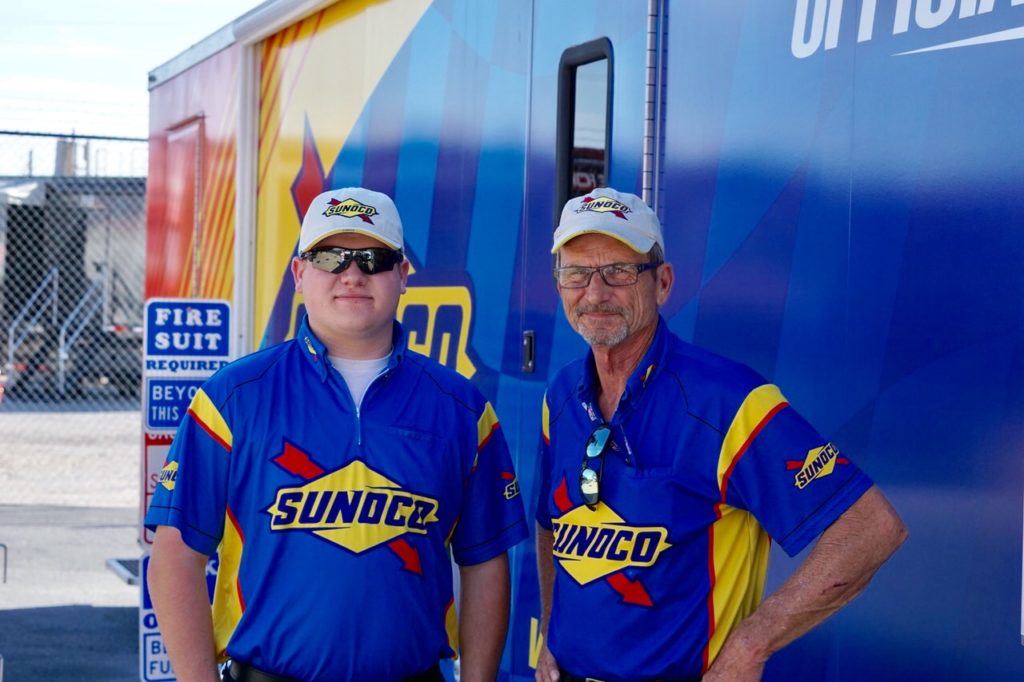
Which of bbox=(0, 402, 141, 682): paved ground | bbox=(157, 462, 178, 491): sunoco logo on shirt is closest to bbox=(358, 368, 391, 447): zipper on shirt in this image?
bbox=(157, 462, 178, 491): sunoco logo on shirt

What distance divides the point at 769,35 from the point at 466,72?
1410mm

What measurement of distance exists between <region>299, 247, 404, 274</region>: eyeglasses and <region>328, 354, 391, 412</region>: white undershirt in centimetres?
17

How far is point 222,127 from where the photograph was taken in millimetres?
6324

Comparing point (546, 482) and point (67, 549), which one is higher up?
point (546, 482)

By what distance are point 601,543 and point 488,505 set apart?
0.34 metres

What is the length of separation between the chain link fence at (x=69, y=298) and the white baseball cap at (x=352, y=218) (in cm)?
1411

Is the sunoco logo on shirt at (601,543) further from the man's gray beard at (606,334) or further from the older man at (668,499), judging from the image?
the man's gray beard at (606,334)

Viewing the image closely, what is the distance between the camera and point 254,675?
8.57 ft

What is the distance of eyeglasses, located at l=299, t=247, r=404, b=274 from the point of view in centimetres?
269

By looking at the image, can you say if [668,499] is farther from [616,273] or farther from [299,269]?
[299,269]

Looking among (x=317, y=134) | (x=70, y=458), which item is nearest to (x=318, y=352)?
(x=317, y=134)

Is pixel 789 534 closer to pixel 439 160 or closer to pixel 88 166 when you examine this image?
pixel 439 160

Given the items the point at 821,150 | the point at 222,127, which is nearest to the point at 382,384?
the point at 821,150

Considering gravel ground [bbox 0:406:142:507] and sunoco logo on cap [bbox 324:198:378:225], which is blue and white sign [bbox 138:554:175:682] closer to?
sunoco logo on cap [bbox 324:198:378:225]
